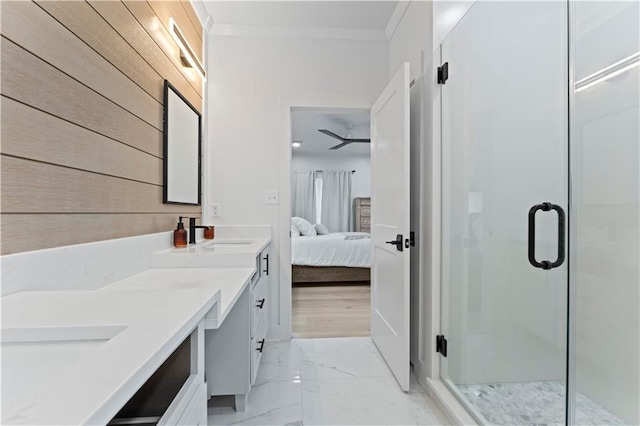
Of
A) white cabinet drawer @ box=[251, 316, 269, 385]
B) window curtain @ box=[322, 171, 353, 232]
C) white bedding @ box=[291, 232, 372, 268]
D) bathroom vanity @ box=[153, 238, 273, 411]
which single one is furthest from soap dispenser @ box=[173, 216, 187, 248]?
window curtain @ box=[322, 171, 353, 232]

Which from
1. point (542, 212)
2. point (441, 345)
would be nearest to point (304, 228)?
point (441, 345)

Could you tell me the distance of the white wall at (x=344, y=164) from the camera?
286 inches

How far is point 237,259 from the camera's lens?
159cm

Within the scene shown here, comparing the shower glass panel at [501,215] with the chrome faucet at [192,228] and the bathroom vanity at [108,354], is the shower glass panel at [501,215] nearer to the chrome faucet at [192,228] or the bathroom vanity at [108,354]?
the bathroom vanity at [108,354]

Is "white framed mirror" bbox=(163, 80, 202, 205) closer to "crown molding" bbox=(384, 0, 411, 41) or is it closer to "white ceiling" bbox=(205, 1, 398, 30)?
"white ceiling" bbox=(205, 1, 398, 30)

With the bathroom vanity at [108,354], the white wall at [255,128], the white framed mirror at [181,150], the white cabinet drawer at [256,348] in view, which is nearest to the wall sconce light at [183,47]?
the white framed mirror at [181,150]

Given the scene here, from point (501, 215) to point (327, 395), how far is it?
140 centimetres

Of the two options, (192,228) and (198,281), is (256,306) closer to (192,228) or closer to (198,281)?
(192,228)

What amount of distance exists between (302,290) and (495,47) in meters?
3.34

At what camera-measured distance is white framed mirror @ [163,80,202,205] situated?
184 centimetres

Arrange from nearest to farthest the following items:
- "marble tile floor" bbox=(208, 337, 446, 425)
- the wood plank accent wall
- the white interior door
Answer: the wood plank accent wall, "marble tile floor" bbox=(208, 337, 446, 425), the white interior door

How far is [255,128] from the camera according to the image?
8.77 ft

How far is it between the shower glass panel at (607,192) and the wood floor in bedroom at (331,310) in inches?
66.9

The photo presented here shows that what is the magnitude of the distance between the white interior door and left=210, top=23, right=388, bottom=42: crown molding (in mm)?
681
